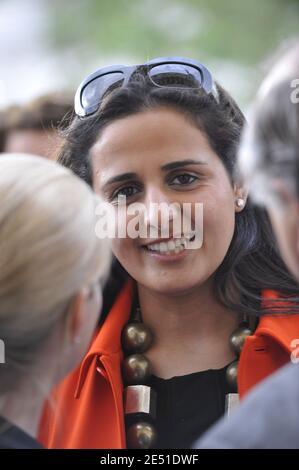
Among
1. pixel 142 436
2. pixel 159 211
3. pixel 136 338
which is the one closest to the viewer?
pixel 142 436

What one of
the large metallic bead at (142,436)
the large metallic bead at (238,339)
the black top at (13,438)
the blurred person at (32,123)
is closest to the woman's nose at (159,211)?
the large metallic bead at (238,339)

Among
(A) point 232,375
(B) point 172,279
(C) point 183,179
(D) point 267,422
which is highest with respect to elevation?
(C) point 183,179

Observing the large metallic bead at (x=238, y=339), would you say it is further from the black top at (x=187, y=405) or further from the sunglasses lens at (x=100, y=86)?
the sunglasses lens at (x=100, y=86)

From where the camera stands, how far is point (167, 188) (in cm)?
237

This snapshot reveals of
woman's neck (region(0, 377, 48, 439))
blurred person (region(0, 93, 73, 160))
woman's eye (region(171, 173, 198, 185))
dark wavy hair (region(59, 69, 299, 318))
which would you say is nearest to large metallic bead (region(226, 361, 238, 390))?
dark wavy hair (region(59, 69, 299, 318))

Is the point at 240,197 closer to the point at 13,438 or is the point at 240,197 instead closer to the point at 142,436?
the point at 142,436

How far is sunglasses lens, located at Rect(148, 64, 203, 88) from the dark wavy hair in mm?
13

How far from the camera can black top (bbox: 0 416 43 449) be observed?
163 cm

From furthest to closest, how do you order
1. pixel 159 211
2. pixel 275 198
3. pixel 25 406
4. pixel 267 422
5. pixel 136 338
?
pixel 136 338, pixel 159 211, pixel 25 406, pixel 275 198, pixel 267 422

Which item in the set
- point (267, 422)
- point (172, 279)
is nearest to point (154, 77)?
point (172, 279)

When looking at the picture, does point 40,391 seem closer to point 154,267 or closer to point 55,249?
point 55,249

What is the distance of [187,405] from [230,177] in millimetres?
659

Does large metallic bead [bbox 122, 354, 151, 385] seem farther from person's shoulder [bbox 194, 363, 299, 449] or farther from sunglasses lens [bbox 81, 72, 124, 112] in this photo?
person's shoulder [bbox 194, 363, 299, 449]
